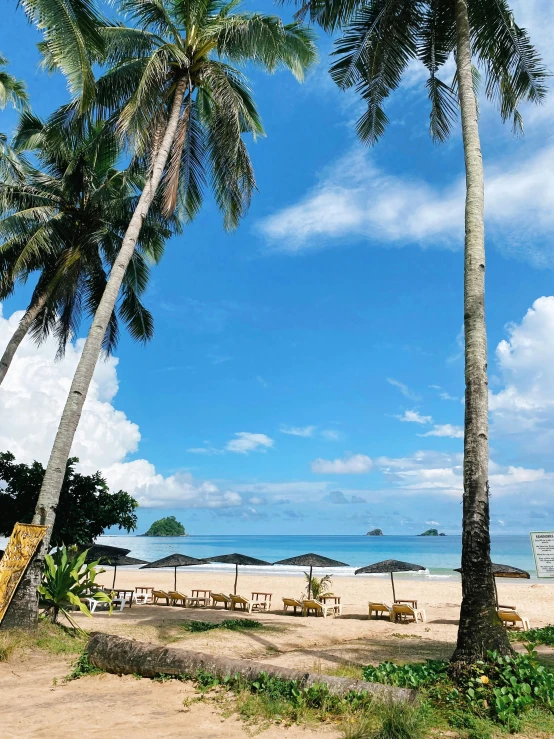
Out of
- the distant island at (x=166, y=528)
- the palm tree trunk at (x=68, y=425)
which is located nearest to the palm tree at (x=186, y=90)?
the palm tree trunk at (x=68, y=425)

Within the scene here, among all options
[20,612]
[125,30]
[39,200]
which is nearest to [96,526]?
[20,612]

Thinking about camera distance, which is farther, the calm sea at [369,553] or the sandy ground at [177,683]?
the calm sea at [369,553]

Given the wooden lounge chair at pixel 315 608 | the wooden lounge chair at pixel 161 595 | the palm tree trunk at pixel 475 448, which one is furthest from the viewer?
the wooden lounge chair at pixel 161 595

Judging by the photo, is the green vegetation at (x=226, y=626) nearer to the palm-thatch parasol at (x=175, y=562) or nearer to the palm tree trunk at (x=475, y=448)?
the palm-thatch parasol at (x=175, y=562)

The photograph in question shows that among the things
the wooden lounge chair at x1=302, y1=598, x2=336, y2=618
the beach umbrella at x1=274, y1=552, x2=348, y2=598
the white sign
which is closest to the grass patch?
the white sign

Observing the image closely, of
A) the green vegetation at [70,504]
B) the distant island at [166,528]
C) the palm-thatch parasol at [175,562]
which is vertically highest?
the distant island at [166,528]

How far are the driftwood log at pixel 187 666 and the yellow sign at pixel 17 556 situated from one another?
2384 millimetres

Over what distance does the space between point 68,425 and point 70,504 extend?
7.58 meters

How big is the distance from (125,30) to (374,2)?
6056 mm

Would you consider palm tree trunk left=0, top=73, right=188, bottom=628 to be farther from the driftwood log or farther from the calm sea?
the calm sea

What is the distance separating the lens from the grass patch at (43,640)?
748 centimetres

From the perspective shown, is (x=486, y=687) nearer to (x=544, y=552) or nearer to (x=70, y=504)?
(x=544, y=552)

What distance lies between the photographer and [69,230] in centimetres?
1616

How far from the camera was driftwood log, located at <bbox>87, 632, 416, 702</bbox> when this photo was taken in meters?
5.04
